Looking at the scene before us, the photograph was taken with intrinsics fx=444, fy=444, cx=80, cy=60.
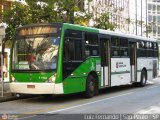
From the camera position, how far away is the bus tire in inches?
743

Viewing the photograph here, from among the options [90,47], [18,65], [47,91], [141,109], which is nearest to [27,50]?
[18,65]

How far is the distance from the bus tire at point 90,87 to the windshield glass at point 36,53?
104 inches

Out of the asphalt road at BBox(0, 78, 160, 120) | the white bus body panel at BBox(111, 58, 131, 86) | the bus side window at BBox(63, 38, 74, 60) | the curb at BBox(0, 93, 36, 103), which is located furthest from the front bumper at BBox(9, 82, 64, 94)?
the white bus body panel at BBox(111, 58, 131, 86)

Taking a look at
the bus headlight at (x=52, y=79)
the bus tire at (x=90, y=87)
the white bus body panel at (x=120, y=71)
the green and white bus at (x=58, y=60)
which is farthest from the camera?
the white bus body panel at (x=120, y=71)

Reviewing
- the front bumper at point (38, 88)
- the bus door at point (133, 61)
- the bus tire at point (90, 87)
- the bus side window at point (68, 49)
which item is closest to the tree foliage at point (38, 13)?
the bus door at point (133, 61)

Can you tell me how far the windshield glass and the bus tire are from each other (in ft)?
8.65

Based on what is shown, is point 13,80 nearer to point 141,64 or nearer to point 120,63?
point 120,63

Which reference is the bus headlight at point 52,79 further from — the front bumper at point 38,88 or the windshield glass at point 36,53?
the windshield glass at point 36,53

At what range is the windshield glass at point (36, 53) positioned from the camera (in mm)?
16859

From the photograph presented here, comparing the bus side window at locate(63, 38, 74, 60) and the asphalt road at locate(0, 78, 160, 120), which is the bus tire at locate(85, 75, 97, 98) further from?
the bus side window at locate(63, 38, 74, 60)

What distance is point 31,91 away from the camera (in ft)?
55.5

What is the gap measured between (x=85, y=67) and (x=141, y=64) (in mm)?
8244

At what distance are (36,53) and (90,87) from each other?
3.27 metres

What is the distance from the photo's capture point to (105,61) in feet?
68.6
